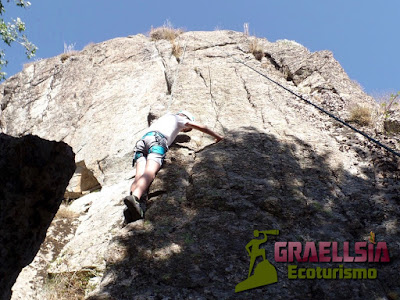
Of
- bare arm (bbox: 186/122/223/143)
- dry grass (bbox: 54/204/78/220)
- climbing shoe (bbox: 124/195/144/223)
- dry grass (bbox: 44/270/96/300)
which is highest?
bare arm (bbox: 186/122/223/143)

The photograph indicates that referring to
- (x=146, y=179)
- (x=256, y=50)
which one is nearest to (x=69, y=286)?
(x=146, y=179)

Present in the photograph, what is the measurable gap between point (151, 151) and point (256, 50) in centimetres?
576

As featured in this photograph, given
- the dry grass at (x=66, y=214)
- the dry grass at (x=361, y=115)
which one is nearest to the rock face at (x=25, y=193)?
the dry grass at (x=66, y=214)

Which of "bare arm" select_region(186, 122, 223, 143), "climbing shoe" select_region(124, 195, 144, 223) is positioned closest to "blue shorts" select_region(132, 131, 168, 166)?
"bare arm" select_region(186, 122, 223, 143)

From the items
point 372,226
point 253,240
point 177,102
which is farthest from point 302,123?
point 253,240

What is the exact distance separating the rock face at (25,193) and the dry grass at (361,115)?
522 cm

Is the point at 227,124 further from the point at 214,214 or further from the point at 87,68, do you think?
the point at 87,68

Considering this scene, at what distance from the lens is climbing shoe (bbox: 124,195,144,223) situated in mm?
3938

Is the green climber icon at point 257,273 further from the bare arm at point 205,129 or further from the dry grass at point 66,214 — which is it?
the dry grass at point 66,214

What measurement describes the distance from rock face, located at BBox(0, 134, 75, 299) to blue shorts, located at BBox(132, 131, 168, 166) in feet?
7.46

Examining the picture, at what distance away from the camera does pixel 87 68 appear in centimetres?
974

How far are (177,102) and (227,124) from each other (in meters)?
1.22

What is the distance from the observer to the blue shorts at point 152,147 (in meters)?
4.81

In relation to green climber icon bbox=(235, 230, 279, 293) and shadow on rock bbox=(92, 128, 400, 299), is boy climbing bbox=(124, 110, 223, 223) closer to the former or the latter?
shadow on rock bbox=(92, 128, 400, 299)
